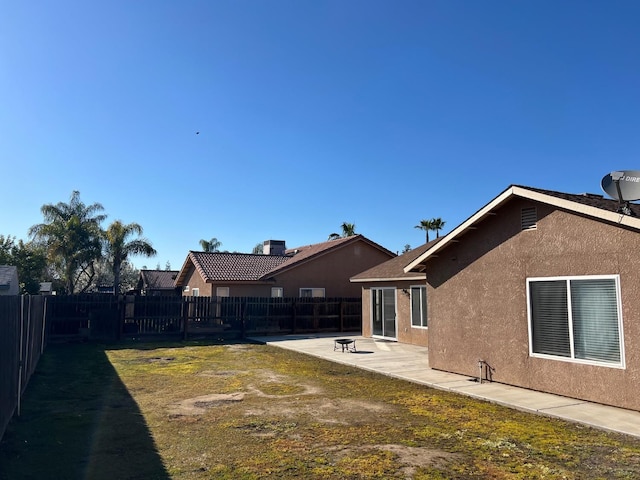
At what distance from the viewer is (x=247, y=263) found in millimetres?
29578

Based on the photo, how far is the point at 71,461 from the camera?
5.54 m

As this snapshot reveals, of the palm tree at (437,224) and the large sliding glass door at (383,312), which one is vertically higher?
the palm tree at (437,224)

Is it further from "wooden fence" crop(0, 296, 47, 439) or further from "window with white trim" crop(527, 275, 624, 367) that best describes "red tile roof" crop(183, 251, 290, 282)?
"window with white trim" crop(527, 275, 624, 367)

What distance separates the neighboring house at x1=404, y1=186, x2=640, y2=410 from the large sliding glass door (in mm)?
7521

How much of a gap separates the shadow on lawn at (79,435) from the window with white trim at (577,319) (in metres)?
7.41

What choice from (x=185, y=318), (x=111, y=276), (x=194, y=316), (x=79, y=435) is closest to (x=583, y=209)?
(x=79, y=435)

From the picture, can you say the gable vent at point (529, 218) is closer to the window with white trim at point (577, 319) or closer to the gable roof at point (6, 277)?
the window with white trim at point (577, 319)

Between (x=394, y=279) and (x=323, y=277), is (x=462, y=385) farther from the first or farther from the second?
(x=323, y=277)

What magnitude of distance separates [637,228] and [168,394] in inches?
368

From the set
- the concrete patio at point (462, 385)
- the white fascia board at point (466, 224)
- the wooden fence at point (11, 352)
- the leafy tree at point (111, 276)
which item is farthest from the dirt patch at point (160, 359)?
the leafy tree at point (111, 276)

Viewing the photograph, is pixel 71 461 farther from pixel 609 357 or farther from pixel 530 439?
pixel 609 357

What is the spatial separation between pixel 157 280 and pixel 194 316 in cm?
2282

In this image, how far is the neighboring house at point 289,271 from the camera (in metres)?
26.6

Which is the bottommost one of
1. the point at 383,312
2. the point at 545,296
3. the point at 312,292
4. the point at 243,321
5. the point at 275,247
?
the point at 243,321
